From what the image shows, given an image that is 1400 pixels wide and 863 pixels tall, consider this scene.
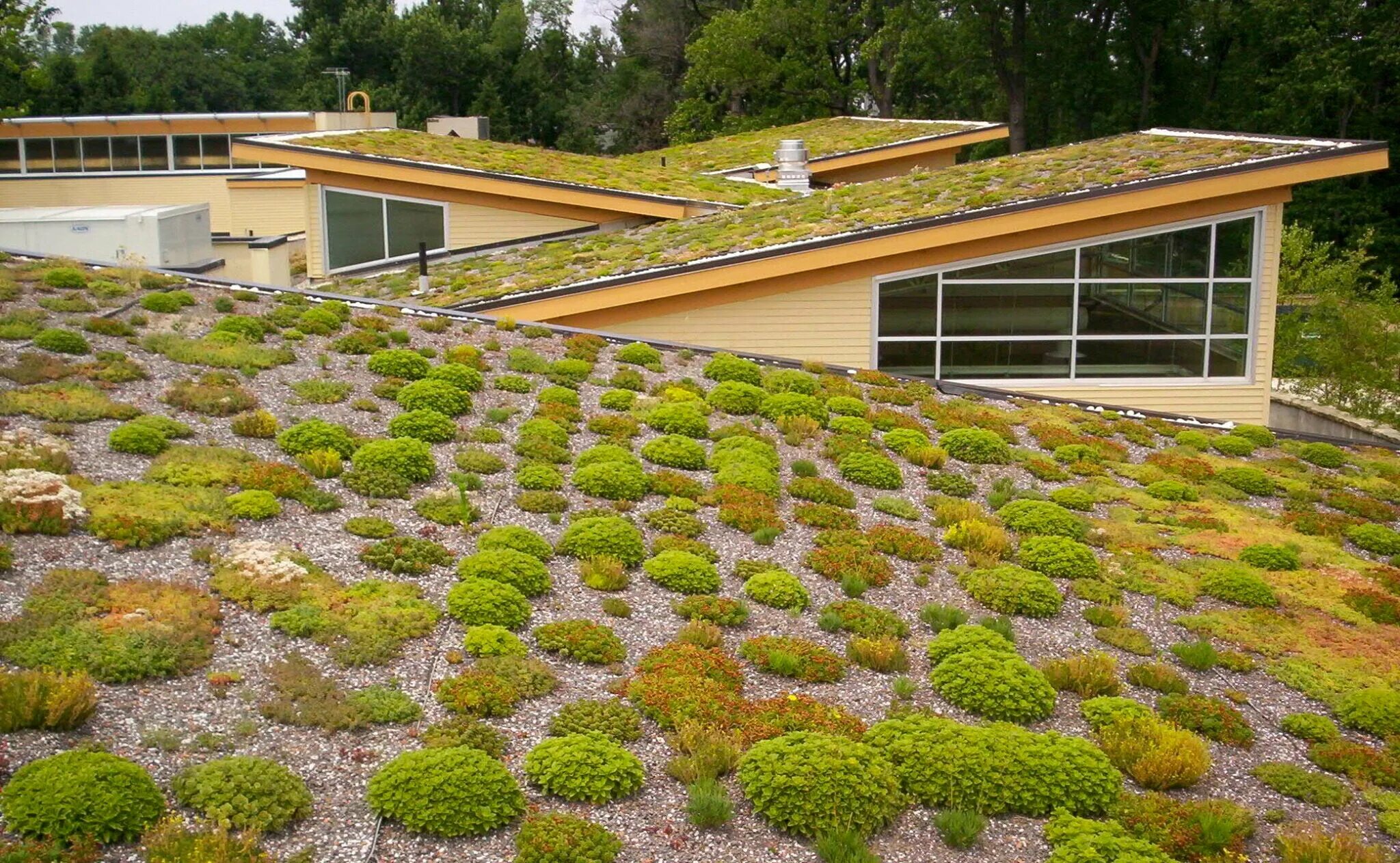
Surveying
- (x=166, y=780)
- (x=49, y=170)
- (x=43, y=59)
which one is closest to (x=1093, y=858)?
(x=166, y=780)

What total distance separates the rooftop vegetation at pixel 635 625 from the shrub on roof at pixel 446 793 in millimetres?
24

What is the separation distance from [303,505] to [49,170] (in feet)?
148

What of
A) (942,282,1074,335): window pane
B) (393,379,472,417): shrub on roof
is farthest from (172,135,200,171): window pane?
(393,379,472,417): shrub on roof

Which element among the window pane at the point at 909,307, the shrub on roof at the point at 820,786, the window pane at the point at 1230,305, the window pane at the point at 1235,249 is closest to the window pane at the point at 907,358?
the window pane at the point at 909,307

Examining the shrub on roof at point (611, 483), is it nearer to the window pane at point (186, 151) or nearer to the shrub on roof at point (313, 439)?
the shrub on roof at point (313, 439)

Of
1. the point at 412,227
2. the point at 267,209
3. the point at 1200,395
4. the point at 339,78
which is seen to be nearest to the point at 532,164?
the point at 412,227

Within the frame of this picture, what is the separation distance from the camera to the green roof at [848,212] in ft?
66.8

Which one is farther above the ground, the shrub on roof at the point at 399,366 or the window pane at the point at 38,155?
the window pane at the point at 38,155

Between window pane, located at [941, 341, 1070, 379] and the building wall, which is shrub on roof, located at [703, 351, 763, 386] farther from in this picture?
window pane, located at [941, 341, 1070, 379]

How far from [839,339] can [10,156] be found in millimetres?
42274

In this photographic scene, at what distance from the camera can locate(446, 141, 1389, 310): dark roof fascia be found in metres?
19.3

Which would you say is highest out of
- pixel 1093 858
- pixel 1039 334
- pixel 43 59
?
pixel 43 59

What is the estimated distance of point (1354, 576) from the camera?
13469 mm

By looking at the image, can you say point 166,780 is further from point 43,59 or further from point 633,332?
point 43,59
